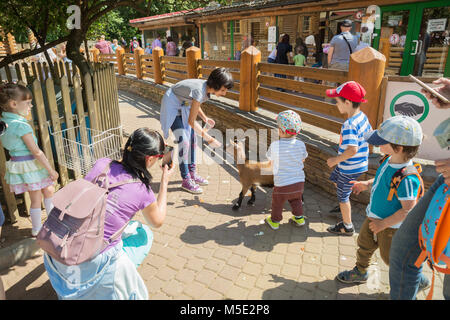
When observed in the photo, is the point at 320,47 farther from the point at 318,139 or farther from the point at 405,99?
the point at 405,99

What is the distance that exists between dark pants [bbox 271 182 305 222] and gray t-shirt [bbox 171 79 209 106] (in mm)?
1689

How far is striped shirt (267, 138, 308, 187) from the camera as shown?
360cm

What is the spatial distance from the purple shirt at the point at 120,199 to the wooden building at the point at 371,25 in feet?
29.9

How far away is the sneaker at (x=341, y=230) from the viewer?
3703 mm

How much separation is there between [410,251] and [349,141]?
4.59 feet

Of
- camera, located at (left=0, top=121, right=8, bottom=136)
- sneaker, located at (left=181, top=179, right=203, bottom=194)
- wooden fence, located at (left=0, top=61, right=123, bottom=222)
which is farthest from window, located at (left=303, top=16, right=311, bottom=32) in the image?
camera, located at (left=0, top=121, right=8, bottom=136)

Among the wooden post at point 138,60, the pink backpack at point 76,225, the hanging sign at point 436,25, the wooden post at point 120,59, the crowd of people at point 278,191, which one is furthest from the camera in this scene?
the wooden post at point 120,59

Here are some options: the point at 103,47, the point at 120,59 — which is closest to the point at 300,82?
the point at 120,59

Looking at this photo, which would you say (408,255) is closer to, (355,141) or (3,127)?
(355,141)

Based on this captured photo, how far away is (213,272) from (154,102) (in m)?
10.3

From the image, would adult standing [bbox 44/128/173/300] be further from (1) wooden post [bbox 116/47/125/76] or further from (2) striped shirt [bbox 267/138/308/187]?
(1) wooden post [bbox 116/47/125/76]

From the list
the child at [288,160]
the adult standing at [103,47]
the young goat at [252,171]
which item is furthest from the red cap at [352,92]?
the adult standing at [103,47]

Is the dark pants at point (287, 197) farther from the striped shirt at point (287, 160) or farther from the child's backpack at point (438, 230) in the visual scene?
the child's backpack at point (438, 230)

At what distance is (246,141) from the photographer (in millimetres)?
6602
